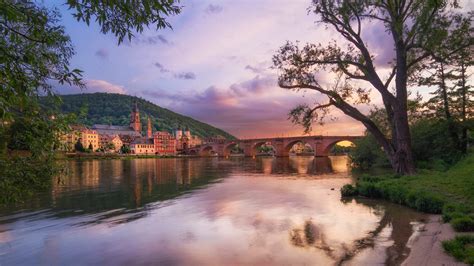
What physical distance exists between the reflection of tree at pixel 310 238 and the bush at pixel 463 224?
149 inches

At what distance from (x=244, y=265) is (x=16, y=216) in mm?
14497

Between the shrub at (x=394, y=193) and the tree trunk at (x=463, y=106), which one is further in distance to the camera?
the tree trunk at (x=463, y=106)

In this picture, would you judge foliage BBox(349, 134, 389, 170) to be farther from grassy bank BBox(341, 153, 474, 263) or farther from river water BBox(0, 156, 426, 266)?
river water BBox(0, 156, 426, 266)

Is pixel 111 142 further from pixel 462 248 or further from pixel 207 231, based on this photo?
pixel 462 248

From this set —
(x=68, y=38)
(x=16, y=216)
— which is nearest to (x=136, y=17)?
(x=68, y=38)

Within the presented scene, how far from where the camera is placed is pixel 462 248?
29.7 feet

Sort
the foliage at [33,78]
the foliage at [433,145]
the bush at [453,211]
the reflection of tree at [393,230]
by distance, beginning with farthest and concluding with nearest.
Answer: the foliage at [433,145], the bush at [453,211], the reflection of tree at [393,230], the foliage at [33,78]

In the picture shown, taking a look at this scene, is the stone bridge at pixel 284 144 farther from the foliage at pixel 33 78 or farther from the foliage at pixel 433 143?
the foliage at pixel 33 78

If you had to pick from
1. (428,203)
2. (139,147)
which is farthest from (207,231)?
(139,147)

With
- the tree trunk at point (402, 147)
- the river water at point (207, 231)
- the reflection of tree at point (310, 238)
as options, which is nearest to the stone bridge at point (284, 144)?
the tree trunk at point (402, 147)

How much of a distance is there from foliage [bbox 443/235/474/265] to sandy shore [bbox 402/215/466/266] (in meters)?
0.15

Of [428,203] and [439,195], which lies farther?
[439,195]

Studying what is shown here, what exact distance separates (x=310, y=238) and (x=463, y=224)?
488cm

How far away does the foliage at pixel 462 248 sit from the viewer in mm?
8234
